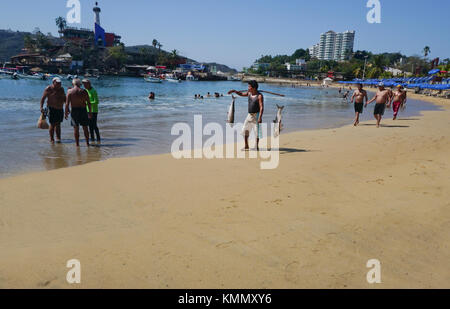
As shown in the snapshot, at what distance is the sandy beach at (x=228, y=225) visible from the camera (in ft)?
8.30

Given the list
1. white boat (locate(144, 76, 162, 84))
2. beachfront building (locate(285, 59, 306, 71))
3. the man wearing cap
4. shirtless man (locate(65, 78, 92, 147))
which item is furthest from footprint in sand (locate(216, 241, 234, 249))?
beachfront building (locate(285, 59, 306, 71))

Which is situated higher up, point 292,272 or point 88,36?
point 88,36

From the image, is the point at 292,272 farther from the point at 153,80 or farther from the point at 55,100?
the point at 153,80

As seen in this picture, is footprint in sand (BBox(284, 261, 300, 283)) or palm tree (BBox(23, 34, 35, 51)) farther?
palm tree (BBox(23, 34, 35, 51))

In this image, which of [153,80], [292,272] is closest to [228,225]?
[292,272]

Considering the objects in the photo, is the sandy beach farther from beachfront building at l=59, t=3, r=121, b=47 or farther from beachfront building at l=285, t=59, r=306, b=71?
beachfront building at l=285, t=59, r=306, b=71

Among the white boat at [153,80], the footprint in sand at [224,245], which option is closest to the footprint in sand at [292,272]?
the footprint in sand at [224,245]

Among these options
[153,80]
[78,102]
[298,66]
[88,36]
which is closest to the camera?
[78,102]

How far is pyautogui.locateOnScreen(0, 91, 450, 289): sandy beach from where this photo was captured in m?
2.53

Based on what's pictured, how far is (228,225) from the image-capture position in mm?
3426

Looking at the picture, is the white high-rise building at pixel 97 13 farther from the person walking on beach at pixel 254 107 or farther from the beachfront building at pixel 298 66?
the person walking on beach at pixel 254 107

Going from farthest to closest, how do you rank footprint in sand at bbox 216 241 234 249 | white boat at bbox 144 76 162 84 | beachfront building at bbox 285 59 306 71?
1. beachfront building at bbox 285 59 306 71
2. white boat at bbox 144 76 162 84
3. footprint in sand at bbox 216 241 234 249

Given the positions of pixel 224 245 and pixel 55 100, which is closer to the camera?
pixel 224 245
